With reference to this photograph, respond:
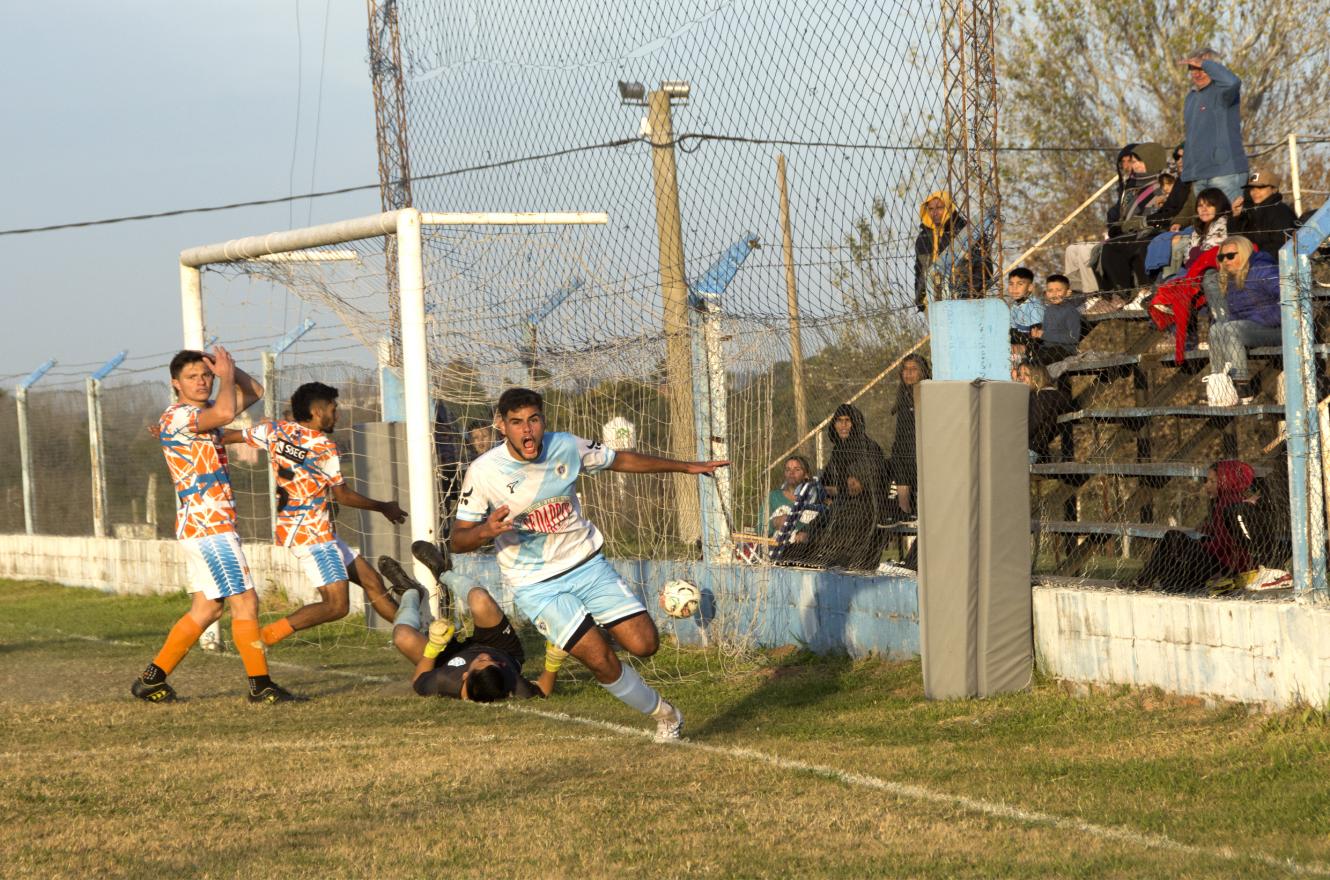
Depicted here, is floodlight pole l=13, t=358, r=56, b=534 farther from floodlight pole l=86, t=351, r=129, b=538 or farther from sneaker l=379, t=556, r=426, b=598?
sneaker l=379, t=556, r=426, b=598

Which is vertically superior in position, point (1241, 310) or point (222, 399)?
point (1241, 310)

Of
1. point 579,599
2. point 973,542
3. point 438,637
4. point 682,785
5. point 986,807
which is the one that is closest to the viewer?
point 986,807

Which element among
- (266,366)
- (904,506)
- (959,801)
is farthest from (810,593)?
(266,366)

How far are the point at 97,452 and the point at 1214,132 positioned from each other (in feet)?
41.9

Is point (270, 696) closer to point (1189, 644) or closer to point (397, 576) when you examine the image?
point (397, 576)

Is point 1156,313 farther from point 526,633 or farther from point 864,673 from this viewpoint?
point 526,633

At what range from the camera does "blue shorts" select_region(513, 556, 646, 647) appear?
7656 millimetres

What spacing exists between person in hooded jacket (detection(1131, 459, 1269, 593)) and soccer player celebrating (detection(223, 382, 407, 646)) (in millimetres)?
4990

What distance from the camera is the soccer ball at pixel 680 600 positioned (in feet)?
30.1

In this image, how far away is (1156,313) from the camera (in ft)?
31.7

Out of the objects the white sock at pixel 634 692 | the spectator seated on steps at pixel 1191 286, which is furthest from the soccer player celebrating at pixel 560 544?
the spectator seated on steps at pixel 1191 286

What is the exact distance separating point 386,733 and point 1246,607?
4254 millimetres

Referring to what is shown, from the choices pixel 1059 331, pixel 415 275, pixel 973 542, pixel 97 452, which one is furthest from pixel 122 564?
pixel 973 542

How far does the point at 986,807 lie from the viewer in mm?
6035
